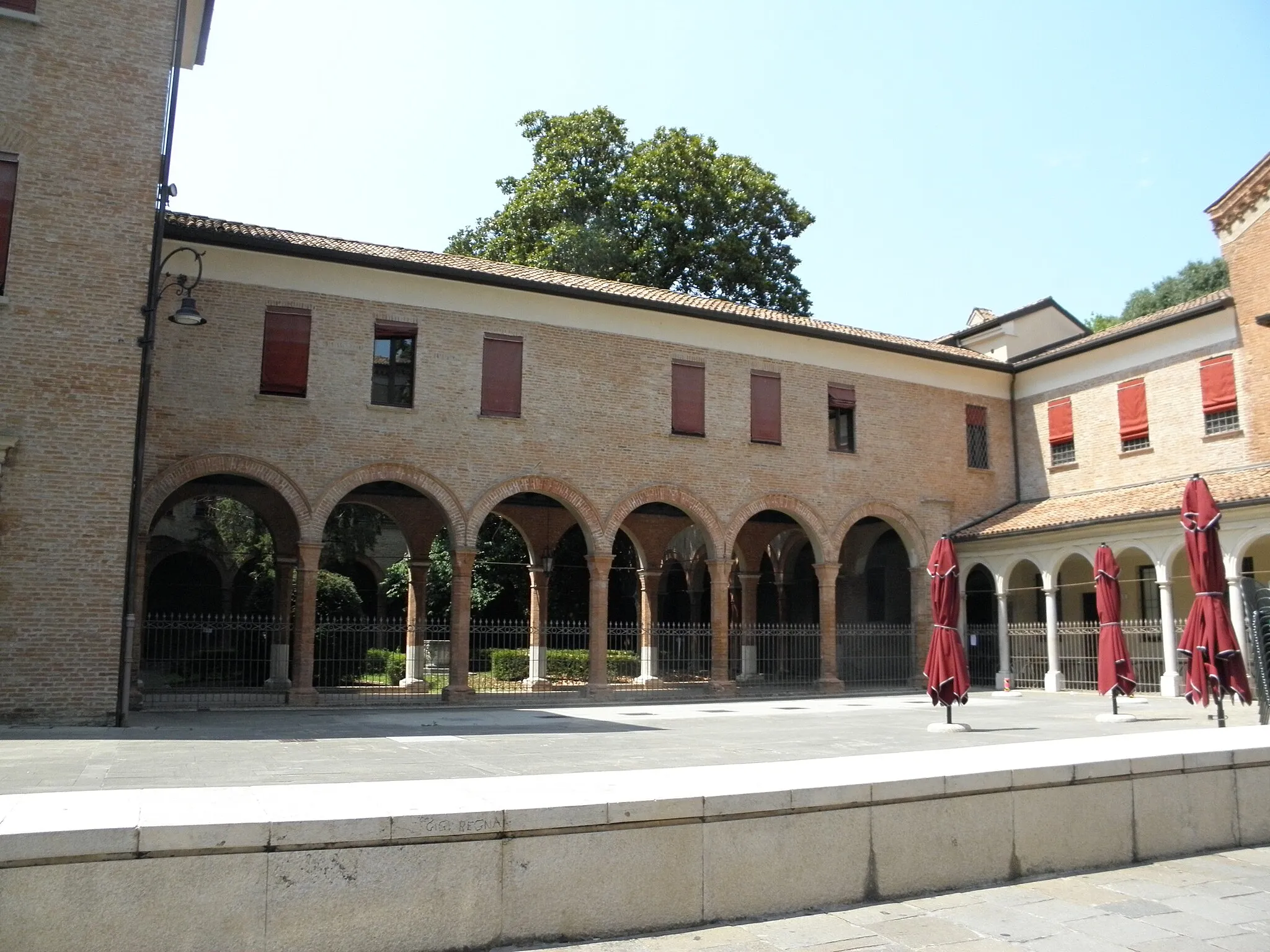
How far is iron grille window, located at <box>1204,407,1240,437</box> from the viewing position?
21.0 metres

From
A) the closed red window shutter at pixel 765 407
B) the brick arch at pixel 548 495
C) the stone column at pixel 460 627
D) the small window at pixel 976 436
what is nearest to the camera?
the stone column at pixel 460 627

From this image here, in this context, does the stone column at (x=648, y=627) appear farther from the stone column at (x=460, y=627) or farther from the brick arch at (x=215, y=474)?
the brick arch at (x=215, y=474)

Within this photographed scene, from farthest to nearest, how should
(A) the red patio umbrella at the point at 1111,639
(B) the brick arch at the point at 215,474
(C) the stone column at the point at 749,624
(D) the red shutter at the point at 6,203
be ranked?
1. (C) the stone column at the point at 749,624
2. (B) the brick arch at the point at 215,474
3. (A) the red patio umbrella at the point at 1111,639
4. (D) the red shutter at the point at 6,203

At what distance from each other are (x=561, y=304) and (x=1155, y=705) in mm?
12571

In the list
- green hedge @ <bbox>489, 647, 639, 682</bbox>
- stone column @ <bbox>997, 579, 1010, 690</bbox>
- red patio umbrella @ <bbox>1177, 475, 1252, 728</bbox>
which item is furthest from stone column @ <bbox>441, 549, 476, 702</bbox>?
stone column @ <bbox>997, 579, 1010, 690</bbox>

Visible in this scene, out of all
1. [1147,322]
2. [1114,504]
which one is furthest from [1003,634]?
[1147,322]

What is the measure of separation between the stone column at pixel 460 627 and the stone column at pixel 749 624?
8801 millimetres

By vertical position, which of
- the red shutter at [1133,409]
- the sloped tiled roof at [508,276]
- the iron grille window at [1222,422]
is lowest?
the iron grille window at [1222,422]

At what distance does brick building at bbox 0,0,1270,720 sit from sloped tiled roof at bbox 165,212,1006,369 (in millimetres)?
87

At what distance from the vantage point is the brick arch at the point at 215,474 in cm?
1661

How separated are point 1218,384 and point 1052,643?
6.19m

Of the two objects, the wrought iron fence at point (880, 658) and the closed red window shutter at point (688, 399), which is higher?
the closed red window shutter at point (688, 399)

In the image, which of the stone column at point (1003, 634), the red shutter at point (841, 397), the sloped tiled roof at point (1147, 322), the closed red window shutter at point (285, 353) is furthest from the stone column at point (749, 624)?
the closed red window shutter at point (285, 353)

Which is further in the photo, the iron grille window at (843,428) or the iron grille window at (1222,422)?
the iron grille window at (843,428)
